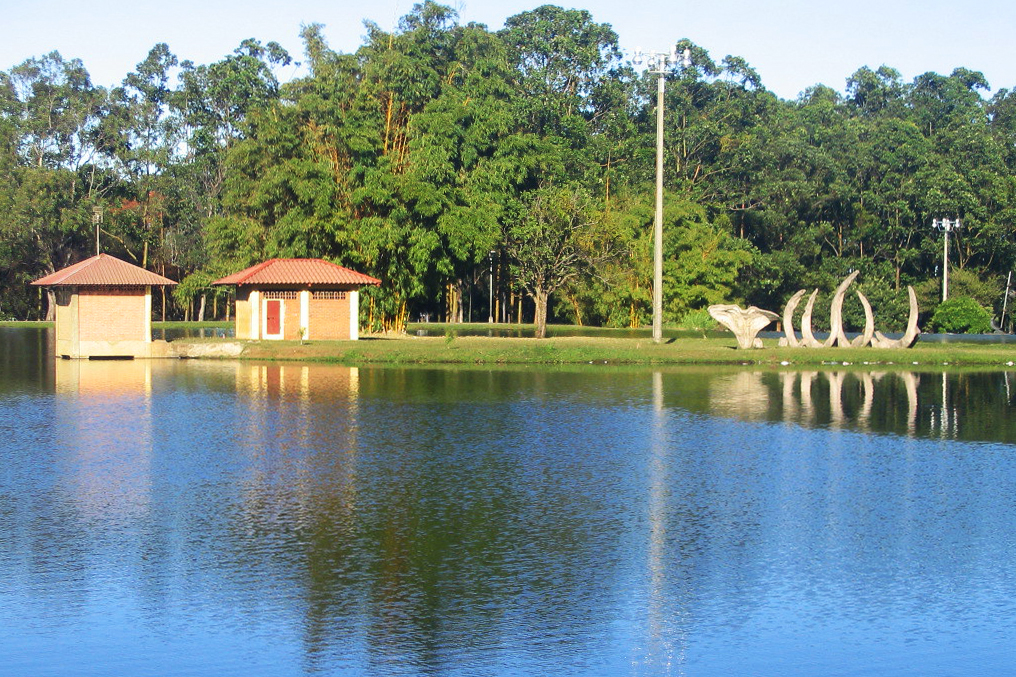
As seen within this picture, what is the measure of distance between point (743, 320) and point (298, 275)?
20466mm

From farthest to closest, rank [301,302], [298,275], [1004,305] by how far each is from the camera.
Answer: [1004,305]
[298,275]
[301,302]

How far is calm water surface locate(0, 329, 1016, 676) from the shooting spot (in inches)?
429

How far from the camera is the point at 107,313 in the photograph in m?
47.7

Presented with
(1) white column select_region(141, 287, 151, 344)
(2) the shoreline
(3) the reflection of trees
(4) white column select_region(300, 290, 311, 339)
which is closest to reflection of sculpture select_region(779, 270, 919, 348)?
(2) the shoreline

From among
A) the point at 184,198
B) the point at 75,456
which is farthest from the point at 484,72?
A: the point at 75,456

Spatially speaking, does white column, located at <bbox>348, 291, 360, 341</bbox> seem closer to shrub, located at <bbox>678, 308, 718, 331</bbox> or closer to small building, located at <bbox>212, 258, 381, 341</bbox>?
small building, located at <bbox>212, 258, 381, 341</bbox>

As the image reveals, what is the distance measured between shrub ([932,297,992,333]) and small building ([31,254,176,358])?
1894 inches

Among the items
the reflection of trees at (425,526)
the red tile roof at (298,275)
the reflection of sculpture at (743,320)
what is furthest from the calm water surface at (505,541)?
the red tile roof at (298,275)

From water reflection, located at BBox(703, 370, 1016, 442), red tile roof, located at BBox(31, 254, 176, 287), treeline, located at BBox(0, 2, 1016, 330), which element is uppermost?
treeline, located at BBox(0, 2, 1016, 330)

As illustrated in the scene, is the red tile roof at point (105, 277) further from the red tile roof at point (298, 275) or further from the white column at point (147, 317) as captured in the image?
the red tile roof at point (298, 275)

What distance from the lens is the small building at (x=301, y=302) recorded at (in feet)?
179

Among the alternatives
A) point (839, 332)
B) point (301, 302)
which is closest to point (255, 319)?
point (301, 302)

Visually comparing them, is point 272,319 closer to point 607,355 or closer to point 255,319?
point 255,319

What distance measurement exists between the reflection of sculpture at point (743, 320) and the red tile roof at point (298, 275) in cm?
1656
